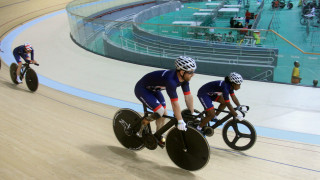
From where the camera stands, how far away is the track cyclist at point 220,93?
9.75ft

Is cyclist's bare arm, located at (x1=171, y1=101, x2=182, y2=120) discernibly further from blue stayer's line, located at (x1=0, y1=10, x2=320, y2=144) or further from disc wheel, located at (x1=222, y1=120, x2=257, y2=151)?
blue stayer's line, located at (x1=0, y1=10, x2=320, y2=144)

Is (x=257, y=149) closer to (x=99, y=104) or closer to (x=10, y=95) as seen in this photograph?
(x=99, y=104)

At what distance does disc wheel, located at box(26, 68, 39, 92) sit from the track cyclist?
3.21m

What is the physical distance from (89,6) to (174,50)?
7.48 m

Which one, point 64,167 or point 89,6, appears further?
point 89,6

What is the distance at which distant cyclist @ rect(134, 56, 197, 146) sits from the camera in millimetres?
2377

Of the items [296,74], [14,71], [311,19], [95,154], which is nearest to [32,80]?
[14,71]

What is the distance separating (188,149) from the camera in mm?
2592

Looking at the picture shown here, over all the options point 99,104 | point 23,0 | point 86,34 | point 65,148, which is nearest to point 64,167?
point 65,148

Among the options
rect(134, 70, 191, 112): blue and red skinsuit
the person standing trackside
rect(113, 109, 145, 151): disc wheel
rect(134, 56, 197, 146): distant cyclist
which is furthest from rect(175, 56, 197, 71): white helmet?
the person standing trackside

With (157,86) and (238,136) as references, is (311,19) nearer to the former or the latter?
(238,136)

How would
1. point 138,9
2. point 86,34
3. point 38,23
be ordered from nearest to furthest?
point 86,34 < point 38,23 < point 138,9

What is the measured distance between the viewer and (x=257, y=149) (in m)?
3.28

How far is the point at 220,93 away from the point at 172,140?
2.69ft
